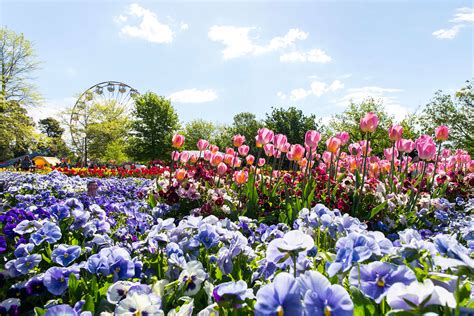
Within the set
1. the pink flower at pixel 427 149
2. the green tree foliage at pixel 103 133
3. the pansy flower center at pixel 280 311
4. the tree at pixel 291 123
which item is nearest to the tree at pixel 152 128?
the green tree foliage at pixel 103 133

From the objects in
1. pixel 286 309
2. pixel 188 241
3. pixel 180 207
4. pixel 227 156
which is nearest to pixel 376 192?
pixel 227 156

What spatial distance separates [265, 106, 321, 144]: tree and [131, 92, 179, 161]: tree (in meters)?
12.0

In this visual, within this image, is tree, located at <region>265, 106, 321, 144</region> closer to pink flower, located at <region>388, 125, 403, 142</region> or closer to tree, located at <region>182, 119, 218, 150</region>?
tree, located at <region>182, 119, 218, 150</region>

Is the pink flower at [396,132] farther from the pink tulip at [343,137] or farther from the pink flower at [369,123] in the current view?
the pink flower at [369,123]

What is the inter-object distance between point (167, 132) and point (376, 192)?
36.6m

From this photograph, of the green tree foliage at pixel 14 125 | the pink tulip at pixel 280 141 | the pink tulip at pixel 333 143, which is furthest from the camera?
the green tree foliage at pixel 14 125

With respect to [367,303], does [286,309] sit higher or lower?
higher

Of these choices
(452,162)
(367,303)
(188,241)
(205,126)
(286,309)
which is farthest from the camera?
(205,126)

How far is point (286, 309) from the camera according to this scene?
0.96 m

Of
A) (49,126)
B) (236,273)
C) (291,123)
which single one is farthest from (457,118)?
(49,126)

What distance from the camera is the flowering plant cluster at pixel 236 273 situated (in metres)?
0.97

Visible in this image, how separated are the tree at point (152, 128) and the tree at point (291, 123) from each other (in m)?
12.0

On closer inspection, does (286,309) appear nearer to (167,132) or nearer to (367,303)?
(367,303)

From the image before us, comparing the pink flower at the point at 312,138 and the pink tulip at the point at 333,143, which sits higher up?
the pink flower at the point at 312,138
